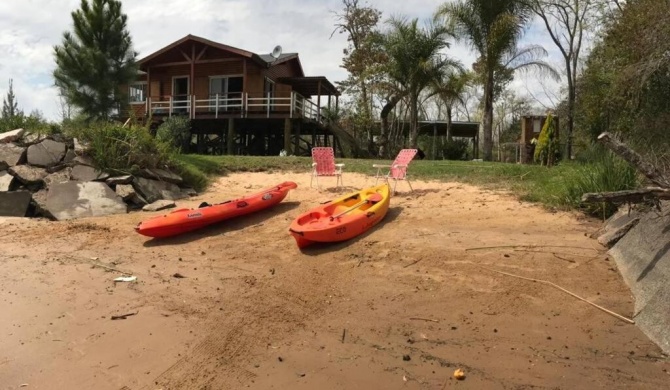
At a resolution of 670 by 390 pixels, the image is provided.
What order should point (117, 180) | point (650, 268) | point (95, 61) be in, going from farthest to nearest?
point (95, 61), point (117, 180), point (650, 268)

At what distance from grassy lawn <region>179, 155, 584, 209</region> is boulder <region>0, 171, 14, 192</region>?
12.4ft

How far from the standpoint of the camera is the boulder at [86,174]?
34.2 ft

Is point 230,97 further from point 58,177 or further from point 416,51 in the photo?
point 58,177

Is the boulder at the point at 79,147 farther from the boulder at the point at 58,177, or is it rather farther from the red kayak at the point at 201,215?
the red kayak at the point at 201,215

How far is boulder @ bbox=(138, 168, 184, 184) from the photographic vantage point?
431 inches

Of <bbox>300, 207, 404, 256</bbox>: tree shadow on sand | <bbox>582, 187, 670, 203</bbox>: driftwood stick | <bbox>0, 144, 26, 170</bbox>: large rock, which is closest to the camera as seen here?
<bbox>582, 187, 670, 203</bbox>: driftwood stick

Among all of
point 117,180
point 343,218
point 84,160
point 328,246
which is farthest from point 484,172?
point 84,160

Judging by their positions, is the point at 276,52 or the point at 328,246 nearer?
the point at 328,246

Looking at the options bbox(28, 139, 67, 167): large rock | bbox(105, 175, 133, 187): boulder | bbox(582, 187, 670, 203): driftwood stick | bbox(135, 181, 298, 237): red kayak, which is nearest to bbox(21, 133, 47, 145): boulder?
bbox(28, 139, 67, 167): large rock

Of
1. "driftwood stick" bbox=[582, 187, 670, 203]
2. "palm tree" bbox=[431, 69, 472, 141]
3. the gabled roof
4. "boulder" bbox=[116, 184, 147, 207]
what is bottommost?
"boulder" bbox=[116, 184, 147, 207]

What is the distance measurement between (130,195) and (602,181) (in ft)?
26.5

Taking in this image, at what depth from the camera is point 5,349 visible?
4.44m

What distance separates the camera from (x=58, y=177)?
10.5 meters

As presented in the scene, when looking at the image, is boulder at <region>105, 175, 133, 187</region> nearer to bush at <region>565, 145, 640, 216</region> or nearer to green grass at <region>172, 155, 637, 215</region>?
green grass at <region>172, 155, 637, 215</region>
